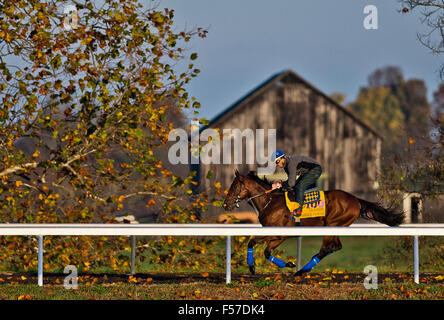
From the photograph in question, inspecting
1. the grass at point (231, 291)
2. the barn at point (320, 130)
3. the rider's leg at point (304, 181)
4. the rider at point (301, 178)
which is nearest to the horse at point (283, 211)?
the rider at point (301, 178)

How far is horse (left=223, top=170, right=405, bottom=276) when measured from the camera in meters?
11.3

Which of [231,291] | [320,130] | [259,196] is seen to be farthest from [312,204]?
[320,130]

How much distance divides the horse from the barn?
17.4 meters

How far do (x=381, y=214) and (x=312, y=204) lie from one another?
124 cm

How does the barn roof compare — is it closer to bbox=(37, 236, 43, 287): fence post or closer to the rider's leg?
the rider's leg

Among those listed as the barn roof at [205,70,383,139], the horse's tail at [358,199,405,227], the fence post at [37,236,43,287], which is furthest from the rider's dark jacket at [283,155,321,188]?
the barn roof at [205,70,383,139]

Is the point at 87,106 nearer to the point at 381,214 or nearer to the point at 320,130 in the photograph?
the point at 381,214

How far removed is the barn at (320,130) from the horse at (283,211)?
1742cm

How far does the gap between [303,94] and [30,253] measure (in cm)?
1832

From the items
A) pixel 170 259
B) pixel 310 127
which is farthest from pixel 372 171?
pixel 170 259

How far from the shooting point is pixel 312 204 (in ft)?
36.9
